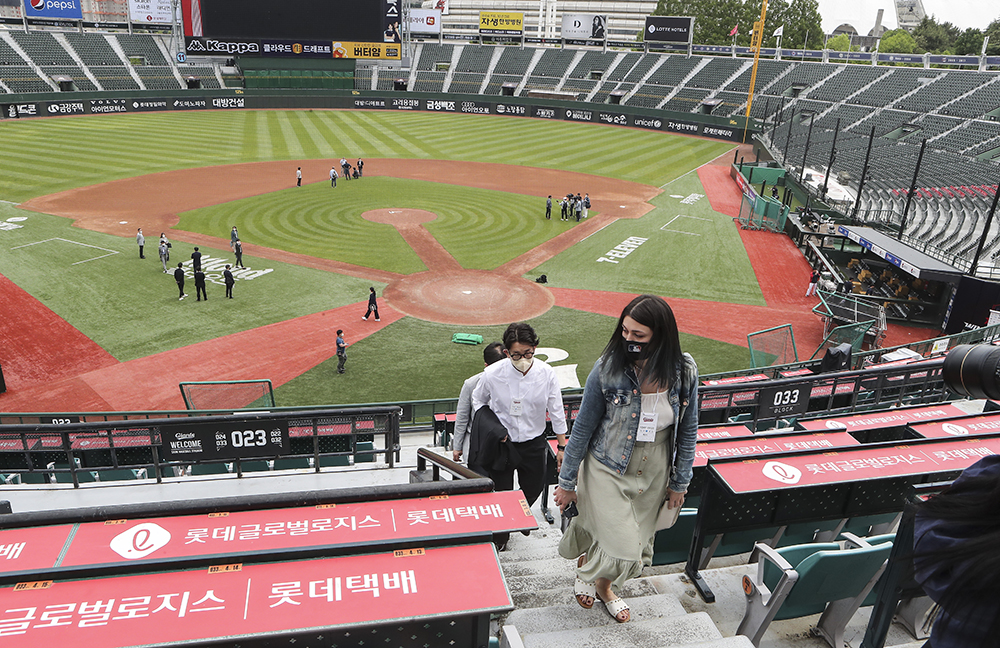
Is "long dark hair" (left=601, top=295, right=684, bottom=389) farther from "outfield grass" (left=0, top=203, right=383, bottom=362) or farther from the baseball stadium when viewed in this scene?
"outfield grass" (left=0, top=203, right=383, bottom=362)

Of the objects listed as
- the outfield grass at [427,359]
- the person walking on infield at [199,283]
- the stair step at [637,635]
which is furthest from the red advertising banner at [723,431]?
the person walking on infield at [199,283]

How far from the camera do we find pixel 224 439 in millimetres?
9484

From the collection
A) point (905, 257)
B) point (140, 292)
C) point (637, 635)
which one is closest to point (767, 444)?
point (637, 635)

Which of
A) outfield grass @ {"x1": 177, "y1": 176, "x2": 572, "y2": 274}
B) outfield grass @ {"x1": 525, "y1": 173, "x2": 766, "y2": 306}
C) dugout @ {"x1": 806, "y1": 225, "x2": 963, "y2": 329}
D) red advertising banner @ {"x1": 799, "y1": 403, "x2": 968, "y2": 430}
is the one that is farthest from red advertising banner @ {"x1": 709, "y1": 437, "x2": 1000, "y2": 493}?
outfield grass @ {"x1": 177, "y1": 176, "x2": 572, "y2": 274}

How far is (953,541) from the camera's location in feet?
6.78

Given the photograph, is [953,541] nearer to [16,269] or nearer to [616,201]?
[16,269]

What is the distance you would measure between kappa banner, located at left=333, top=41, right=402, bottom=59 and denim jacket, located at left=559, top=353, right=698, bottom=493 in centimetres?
6912

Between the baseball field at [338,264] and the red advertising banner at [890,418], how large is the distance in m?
10.1

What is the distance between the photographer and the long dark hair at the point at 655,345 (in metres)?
3.98

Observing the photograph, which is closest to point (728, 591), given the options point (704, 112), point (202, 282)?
point (202, 282)

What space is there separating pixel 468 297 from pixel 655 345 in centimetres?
1953

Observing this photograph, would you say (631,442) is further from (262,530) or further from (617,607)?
(262,530)

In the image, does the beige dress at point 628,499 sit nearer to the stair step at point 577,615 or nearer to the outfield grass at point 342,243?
the stair step at point 577,615

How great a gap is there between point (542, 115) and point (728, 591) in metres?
71.2
